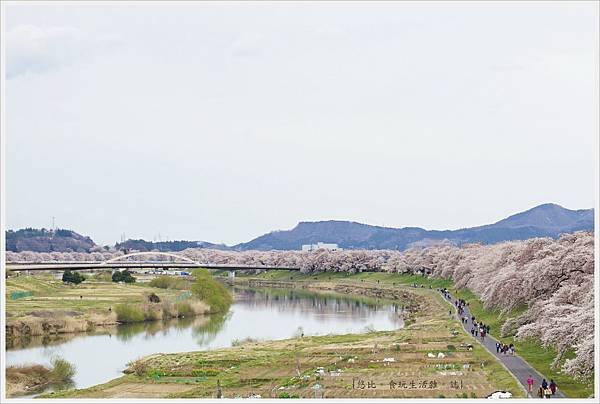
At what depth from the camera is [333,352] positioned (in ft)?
86.6

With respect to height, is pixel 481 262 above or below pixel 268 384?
above

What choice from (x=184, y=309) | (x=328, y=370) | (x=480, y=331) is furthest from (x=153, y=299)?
(x=328, y=370)

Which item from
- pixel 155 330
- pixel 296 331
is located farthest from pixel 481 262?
pixel 155 330

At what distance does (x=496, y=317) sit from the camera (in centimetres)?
3375

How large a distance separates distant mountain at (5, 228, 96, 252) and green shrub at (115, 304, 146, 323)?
143 metres

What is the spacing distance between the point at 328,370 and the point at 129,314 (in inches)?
819

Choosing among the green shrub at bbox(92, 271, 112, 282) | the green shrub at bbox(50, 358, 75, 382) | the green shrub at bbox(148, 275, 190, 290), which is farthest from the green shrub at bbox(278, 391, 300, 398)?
the green shrub at bbox(92, 271, 112, 282)

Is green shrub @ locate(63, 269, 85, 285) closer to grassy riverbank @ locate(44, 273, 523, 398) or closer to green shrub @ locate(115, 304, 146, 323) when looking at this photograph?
green shrub @ locate(115, 304, 146, 323)

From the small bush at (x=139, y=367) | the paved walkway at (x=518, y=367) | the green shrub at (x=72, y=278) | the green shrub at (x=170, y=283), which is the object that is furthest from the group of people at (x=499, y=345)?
the green shrub at (x=72, y=278)

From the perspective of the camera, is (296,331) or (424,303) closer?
(296,331)

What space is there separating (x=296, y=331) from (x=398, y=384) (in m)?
Answer: 18.1

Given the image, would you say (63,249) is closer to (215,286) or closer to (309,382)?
(215,286)

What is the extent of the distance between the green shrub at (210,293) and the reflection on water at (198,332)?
882 mm

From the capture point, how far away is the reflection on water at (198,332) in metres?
28.4
